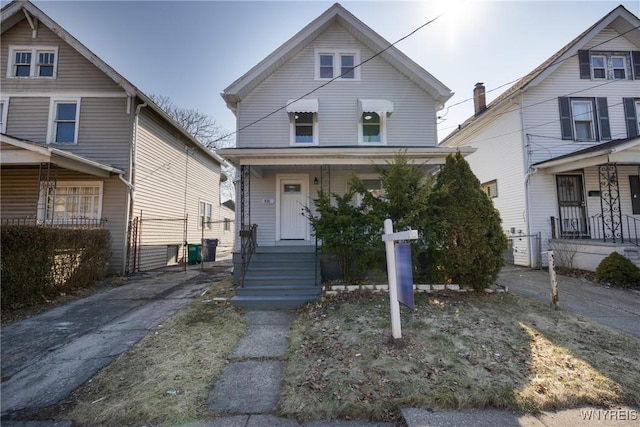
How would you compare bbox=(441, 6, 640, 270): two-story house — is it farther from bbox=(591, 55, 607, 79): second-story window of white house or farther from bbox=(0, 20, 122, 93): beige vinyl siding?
bbox=(0, 20, 122, 93): beige vinyl siding

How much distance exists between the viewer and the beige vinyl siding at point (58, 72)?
1088cm

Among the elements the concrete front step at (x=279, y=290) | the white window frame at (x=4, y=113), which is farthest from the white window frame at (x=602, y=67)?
the white window frame at (x=4, y=113)

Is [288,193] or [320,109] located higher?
[320,109]

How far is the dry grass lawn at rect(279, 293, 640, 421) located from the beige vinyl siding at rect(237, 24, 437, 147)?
6414 mm

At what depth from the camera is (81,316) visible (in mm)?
6070

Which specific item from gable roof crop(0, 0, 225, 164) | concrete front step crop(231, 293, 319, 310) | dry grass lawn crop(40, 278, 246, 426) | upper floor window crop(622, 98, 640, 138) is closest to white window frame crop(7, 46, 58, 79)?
gable roof crop(0, 0, 225, 164)

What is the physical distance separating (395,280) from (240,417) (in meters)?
2.43

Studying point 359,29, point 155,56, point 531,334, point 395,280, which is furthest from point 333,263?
point 155,56

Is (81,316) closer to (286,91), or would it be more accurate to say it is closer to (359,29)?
(286,91)

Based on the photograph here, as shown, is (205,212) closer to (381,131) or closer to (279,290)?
→ (381,131)

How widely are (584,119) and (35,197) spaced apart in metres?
21.1

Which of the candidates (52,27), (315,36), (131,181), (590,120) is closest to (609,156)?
(590,120)

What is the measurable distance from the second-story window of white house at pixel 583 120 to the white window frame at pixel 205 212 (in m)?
18.2

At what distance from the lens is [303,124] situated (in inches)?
400
